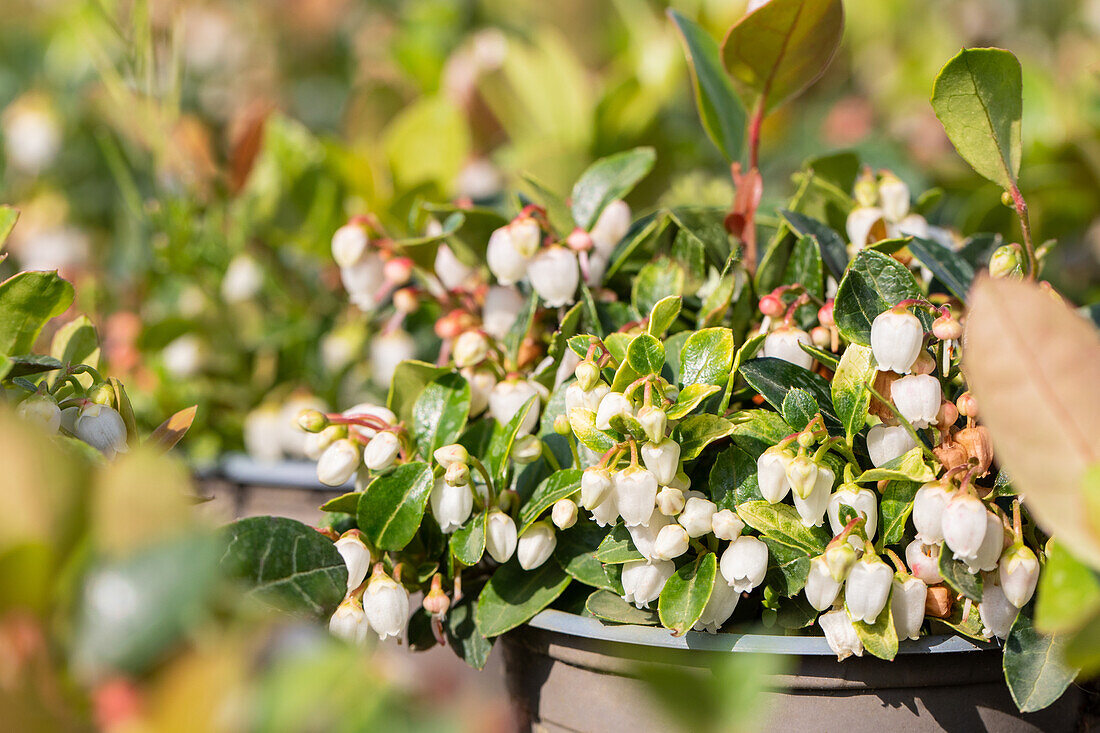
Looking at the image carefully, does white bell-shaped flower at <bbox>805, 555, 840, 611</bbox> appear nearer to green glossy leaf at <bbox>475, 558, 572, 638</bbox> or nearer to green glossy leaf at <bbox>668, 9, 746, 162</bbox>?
green glossy leaf at <bbox>475, 558, 572, 638</bbox>

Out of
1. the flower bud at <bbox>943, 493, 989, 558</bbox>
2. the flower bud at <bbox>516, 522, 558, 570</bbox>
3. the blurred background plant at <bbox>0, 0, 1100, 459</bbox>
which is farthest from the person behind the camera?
the blurred background plant at <bbox>0, 0, 1100, 459</bbox>

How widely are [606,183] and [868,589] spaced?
35 cm

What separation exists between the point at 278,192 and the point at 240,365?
0.21 m

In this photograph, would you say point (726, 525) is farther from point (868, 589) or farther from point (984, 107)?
point (984, 107)

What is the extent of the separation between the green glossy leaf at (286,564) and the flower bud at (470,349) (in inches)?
6.2

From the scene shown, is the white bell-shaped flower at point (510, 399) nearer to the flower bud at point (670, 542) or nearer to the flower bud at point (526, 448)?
the flower bud at point (526, 448)

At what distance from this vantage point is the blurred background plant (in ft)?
3.31

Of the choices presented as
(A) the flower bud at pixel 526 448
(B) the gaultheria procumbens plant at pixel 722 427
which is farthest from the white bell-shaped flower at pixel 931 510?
(A) the flower bud at pixel 526 448

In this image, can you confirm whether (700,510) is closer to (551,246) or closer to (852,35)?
(551,246)

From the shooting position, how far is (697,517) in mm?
483

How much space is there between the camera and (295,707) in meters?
0.25

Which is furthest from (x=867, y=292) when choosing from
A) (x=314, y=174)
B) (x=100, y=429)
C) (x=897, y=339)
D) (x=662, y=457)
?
(x=314, y=174)

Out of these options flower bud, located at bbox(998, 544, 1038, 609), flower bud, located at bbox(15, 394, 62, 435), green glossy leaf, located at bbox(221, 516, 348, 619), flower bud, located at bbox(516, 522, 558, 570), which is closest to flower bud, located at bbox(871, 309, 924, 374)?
flower bud, located at bbox(998, 544, 1038, 609)

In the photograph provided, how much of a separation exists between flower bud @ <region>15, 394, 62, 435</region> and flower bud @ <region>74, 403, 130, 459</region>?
13 mm
